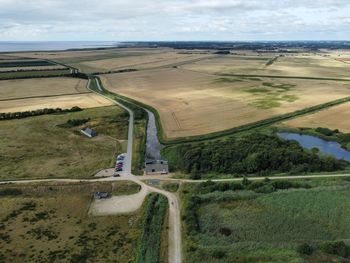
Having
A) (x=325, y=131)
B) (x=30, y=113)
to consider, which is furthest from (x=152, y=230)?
(x=30, y=113)

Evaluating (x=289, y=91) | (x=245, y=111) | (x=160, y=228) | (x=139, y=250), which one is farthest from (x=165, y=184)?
(x=289, y=91)

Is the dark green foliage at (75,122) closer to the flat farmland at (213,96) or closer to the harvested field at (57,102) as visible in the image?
the harvested field at (57,102)

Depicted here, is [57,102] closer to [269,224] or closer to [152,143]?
[152,143]

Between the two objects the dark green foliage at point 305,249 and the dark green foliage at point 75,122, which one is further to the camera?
the dark green foliage at point 75,122

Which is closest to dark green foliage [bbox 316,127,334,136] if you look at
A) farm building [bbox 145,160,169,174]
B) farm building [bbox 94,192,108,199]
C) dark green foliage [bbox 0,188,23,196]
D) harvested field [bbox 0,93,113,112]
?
farm building [bbox 145,160,169,174]

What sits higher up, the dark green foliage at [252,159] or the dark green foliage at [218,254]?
the dark green foliage at [252,159]

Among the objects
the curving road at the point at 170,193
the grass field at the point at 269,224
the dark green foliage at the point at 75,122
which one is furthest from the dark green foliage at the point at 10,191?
the dark green foliage at the point at 75,122

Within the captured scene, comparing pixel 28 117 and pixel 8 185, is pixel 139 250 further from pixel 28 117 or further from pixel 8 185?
pixel 28 117

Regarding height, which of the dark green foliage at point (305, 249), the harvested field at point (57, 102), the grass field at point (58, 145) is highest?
the harvested field at point (57, 102)
